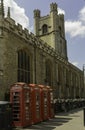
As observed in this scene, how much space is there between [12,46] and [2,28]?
2.26 metres

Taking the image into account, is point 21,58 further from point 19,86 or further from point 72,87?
point 72,87

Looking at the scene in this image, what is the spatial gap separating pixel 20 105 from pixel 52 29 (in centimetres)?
3966

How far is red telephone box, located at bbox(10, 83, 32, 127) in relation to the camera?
57.1 feet

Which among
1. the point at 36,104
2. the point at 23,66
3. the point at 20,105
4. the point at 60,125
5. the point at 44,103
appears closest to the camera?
the point at 20,105

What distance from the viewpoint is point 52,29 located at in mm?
56156

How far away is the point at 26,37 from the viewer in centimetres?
2922

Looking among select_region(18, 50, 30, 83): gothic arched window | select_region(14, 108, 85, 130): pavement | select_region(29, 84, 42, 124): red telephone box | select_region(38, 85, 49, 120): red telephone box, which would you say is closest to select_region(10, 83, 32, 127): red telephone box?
select_region(14, 108, 85, 130): pavement

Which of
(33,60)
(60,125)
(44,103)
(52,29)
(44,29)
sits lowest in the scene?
(60,125)

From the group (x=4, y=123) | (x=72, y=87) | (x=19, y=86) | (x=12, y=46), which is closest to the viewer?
(x=4, y=123)

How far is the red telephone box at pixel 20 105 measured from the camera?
1741cm

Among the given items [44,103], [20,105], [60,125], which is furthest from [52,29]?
[20,105]

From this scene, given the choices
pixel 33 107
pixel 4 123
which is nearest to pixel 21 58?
pixel 33 107

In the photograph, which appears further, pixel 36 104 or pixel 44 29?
pixel 44 29

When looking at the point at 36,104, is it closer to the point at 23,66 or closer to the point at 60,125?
the point at 60,125
